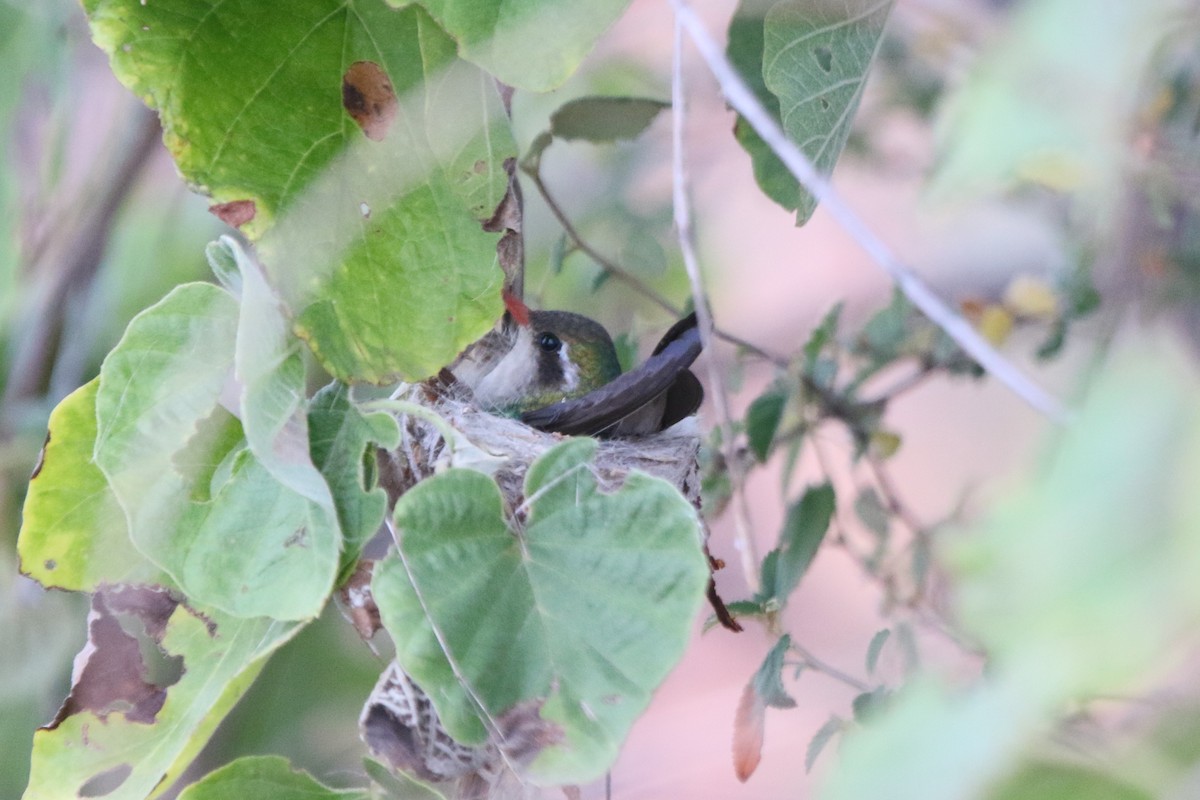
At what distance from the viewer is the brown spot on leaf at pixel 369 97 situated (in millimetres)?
1026

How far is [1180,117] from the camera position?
1.92 meters

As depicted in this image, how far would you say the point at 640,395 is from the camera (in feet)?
5.35

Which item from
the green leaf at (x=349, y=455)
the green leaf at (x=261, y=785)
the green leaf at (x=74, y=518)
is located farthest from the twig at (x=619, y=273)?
the green leaf at (x=261, y=785)

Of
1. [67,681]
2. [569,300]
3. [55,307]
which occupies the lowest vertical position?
[67,681]

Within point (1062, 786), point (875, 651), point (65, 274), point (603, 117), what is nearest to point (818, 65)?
point (603, 117)

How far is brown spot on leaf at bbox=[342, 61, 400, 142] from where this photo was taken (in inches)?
40.4

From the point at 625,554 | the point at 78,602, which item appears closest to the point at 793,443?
the point at 625,554

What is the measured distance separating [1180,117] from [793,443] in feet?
2.97

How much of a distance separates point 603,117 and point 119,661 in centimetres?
100

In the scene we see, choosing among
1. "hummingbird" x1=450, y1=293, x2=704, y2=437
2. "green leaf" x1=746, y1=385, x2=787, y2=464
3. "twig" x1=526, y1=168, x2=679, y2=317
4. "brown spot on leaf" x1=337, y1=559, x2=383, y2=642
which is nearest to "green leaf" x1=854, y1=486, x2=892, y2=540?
"green leaf" x1=746, y1=385, x2=787, y2=464

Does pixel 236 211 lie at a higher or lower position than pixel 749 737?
higher

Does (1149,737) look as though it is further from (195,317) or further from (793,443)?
(793,443)

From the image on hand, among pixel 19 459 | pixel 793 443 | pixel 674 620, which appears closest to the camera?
pixel 674 620

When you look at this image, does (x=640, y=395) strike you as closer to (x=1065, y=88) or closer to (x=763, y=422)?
(x=763, y=422)
